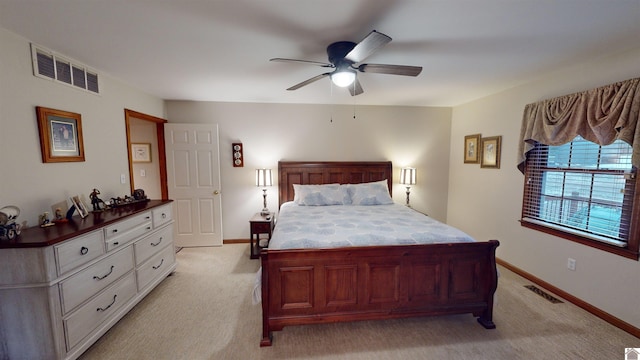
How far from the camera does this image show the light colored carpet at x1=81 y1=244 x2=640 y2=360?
71.7 inches

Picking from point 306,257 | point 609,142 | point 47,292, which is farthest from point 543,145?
point 47,292

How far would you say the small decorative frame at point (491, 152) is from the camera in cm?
333

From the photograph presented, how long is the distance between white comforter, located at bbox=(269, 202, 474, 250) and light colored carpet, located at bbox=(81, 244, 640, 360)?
0.76 m

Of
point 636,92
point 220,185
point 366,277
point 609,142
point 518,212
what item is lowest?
point 366,277

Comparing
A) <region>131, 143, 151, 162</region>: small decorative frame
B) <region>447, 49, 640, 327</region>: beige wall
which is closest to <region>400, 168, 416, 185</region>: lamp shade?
<region>447, 49, 640, 327</region>: beige wall

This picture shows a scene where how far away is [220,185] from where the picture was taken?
393 centimetres

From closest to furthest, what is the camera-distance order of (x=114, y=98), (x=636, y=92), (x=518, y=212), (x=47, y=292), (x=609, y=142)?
(x=47, y=292)
(x=636, y=92)
(x=609, y=142)
(x=114, y=98)
(x=518, y=212)

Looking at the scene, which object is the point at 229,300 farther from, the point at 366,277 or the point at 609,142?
the point at 609,142

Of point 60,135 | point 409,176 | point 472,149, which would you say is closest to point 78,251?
point 60,135

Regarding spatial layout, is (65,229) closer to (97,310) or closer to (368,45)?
(97,310)

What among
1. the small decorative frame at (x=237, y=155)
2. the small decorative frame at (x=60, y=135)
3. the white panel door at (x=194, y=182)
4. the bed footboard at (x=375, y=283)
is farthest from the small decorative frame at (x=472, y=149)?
the small decorative frame at (x=60, y=135)

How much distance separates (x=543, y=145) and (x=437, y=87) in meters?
1.39

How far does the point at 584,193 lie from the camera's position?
7.89ft

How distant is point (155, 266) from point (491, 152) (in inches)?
180
